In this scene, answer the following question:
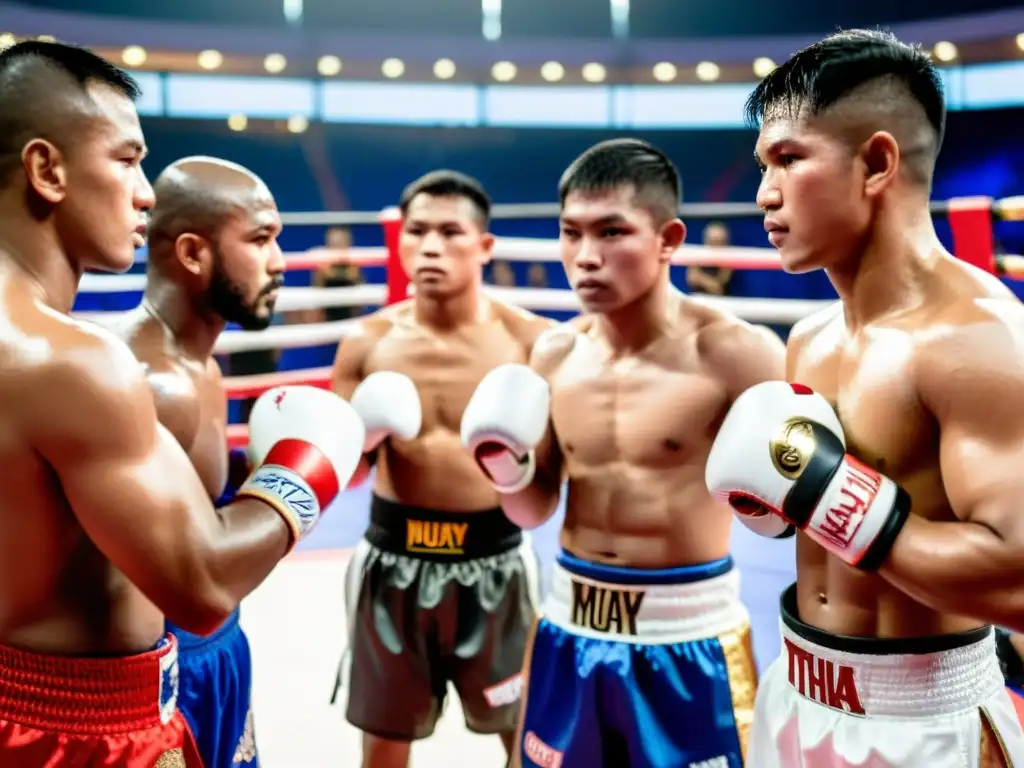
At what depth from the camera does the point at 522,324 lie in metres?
2.95

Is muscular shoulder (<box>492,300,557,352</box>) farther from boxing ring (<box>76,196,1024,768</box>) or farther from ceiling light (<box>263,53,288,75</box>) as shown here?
ceiling light (<box>263,53,288,75</box>)

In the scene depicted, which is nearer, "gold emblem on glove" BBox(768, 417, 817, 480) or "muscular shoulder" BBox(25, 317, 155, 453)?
"muscular shoulder" BBox(25, 317, 155, 453)

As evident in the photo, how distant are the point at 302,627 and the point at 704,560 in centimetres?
219

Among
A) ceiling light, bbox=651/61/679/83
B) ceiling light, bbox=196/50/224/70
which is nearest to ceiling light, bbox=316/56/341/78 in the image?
ceiling light, bbox=196/50/224/70

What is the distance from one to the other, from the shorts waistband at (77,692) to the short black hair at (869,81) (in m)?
1.33

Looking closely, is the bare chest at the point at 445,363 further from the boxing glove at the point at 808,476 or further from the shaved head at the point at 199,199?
the boxing glove at the point at 808,476

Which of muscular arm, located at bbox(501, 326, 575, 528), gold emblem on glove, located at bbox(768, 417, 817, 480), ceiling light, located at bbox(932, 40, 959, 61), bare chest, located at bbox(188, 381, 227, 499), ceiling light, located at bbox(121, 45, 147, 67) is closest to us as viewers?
gold emblem on glove, located at bbox(768, 417, 817, 480)

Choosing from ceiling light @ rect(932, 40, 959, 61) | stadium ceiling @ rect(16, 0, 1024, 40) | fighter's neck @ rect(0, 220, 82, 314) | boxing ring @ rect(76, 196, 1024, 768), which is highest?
stadium ceiling @ rect(16, 0, 1024, 40)

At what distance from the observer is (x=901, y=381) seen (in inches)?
55.1

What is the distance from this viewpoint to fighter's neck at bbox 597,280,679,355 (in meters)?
2.21

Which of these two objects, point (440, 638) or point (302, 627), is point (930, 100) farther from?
point (302, 627)

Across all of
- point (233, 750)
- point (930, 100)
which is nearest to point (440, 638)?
point (233, 750)

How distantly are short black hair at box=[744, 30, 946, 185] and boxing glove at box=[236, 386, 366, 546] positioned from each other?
93cm

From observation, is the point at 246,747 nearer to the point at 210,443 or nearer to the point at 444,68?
the point at 210,443
